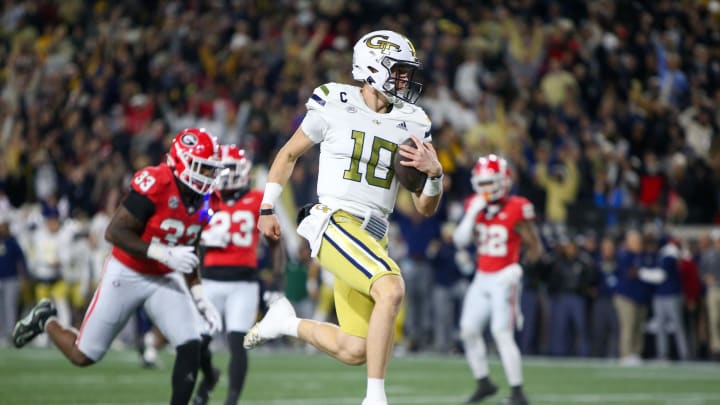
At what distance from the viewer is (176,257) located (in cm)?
688

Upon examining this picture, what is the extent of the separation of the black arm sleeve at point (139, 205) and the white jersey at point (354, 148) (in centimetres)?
120

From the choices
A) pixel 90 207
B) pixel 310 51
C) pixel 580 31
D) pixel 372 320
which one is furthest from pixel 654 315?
pixel 372 320

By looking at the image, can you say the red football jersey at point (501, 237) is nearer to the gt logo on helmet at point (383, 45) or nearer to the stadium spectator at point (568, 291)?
the gt logo on helmet at point (383, 45)

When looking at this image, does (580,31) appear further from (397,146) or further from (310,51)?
(397,146)

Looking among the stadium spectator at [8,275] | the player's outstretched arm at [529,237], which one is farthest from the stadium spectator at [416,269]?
the player's outstretched arm at [529,237]

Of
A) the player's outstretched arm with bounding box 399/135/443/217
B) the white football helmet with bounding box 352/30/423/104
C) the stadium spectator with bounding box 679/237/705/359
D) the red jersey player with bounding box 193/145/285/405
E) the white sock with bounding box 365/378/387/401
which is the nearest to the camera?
the white sock with bounding box 365/378/387/401

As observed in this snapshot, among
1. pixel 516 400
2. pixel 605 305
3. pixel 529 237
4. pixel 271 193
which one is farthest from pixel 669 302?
pixel 271 193

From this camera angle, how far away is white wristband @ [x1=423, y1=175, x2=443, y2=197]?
20.7ft

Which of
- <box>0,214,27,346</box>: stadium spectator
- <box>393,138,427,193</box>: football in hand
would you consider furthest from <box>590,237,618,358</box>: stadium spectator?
<box>393,138,427,193</box>: football in hand

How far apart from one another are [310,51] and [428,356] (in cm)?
516

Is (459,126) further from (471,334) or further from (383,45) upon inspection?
(383,45)

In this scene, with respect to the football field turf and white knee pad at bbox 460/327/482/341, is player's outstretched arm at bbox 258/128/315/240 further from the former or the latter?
white knee pad at bbox 460/327/482/341

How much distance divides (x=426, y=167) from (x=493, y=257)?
4341 mm

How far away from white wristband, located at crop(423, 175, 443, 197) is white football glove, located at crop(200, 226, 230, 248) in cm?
322
